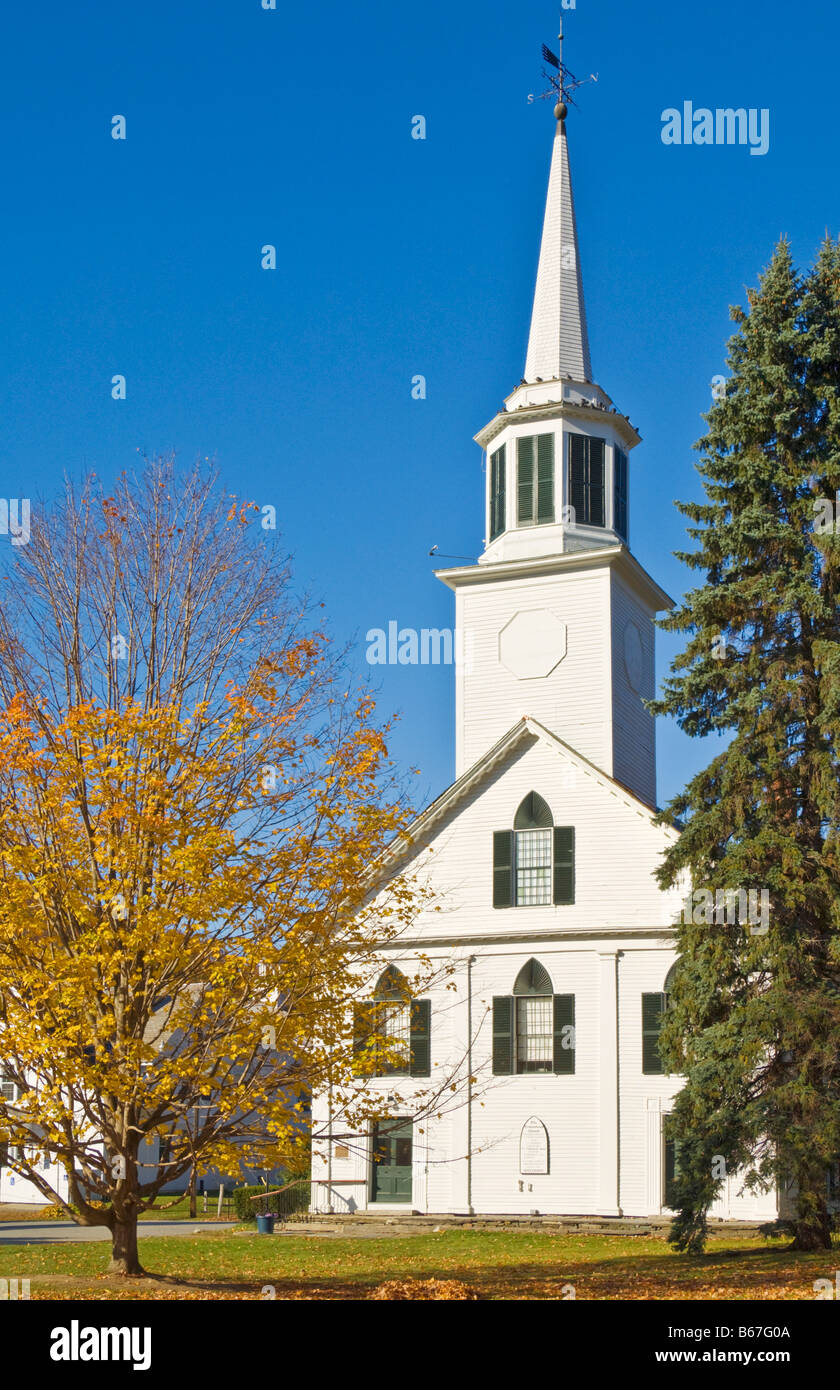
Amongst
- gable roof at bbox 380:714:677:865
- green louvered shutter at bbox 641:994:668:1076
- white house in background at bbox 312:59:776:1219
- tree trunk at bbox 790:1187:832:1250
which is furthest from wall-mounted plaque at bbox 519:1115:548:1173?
tree trunk at bbox 790:1187:832:1250

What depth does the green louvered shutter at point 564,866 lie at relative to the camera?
30.4 meters

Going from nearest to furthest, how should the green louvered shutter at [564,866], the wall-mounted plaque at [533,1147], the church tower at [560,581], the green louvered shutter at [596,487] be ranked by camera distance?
1. the wall-mounted plaque at [533,1147]
2. the green louvered shutter at [564,866]
3. the church tower at [560,581]
4. the green louvered shutter at [596,487]

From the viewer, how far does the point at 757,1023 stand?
20500 millimetres

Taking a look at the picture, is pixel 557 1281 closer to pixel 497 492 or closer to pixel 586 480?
pixel 586 480

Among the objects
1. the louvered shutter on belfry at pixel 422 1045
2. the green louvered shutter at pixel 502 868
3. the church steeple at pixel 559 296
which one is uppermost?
the church steeple at pixel 559 296

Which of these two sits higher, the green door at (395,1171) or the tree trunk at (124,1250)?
the tree trunk at (124,1250)

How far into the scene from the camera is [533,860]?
3094 cm

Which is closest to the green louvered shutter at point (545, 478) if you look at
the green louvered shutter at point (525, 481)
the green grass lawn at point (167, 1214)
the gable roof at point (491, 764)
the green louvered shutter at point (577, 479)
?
the green louvered shutter at point (525, 481)

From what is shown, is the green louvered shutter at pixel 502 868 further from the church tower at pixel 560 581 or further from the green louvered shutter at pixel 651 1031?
the green louvered shutter at pixel 651 1031

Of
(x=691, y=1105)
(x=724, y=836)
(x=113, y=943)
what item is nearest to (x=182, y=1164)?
(x=113, y=943)

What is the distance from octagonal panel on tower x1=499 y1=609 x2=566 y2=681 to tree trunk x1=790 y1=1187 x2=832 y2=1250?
15310mm

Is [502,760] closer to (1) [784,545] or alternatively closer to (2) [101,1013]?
(1) [784,545]

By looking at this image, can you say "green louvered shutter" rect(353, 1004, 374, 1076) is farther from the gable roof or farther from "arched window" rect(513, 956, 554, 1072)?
the gable roof

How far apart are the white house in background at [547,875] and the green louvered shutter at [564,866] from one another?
0.14ft
